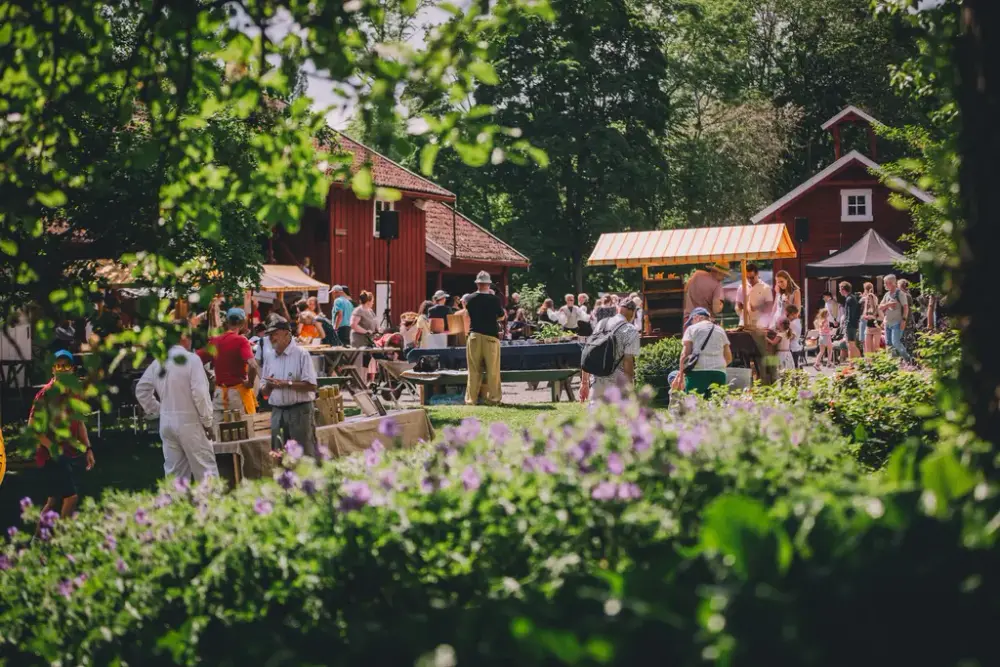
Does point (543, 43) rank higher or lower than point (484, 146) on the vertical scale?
higher

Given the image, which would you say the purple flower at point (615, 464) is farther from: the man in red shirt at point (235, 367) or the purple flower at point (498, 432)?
the man in red shirt at point (235, 367)

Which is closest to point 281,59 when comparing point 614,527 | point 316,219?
point 614,527

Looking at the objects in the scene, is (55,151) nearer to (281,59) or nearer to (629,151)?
(281,59)

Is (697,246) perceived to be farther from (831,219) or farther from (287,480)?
(831,219)

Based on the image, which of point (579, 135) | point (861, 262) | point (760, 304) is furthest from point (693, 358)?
point (579, 135)

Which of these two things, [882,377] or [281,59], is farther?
[882,377]

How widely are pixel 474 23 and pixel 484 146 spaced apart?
521mm

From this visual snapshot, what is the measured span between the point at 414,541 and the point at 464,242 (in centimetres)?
4187

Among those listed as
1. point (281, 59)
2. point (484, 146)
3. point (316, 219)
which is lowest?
point (484, 146)

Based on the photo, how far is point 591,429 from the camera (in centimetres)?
476

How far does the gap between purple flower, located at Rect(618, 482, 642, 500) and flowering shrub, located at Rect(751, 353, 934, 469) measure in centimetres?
434

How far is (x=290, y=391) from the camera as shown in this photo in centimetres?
1212

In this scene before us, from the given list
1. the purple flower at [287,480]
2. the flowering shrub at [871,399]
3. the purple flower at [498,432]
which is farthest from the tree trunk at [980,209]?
the flowering shrub at [871,399]

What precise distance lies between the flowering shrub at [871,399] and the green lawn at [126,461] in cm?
206
